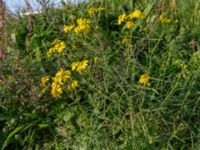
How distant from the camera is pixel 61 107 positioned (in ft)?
10.5

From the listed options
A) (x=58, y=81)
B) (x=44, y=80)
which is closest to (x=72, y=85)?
(x=58, y=81)

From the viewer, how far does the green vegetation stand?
2.73 m

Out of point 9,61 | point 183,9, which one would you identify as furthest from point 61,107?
point 183,9

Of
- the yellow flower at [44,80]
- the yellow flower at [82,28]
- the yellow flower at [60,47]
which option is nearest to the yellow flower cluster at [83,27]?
the yellow flower at [82,28]

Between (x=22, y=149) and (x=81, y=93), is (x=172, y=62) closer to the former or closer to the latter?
(x=81, y=93)

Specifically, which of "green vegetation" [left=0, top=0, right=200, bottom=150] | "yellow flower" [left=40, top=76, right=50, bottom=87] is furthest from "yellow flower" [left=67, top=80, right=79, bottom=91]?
"yellow flower" [left=40, top=76, right=50, bottom=87]

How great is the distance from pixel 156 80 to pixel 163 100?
0.23 m

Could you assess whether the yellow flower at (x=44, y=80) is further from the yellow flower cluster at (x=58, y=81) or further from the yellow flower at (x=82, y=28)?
the yellow flower at (x=82, y=28)

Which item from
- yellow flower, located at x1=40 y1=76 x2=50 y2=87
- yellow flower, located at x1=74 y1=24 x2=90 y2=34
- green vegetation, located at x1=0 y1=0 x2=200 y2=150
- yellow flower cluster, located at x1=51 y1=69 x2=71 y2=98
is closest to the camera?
green vegetation, located at x1=0 y1=0 x2=200 y2=150

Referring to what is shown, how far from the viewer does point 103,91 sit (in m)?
2.92

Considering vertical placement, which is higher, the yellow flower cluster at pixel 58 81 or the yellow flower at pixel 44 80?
the yellow flower cluster at pixel 58 81

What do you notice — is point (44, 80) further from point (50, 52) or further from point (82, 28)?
point (82, 28)

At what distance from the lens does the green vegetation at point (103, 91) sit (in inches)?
108

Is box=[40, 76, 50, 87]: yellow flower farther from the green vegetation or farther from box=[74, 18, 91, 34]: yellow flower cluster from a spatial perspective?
box=[74, 18, 91, 34]: yellow flower cluster
